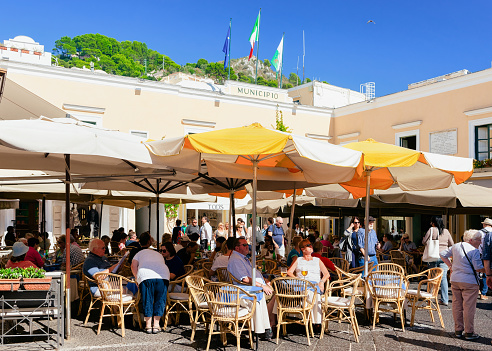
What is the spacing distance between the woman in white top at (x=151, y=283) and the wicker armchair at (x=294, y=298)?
158 cm

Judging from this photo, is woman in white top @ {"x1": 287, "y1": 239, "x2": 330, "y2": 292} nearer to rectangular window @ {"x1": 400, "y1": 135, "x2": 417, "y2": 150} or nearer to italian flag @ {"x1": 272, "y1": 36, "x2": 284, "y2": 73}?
rectangular window @ {"x1": 400, "y1": 135, "x2": 417, "y2": 150}

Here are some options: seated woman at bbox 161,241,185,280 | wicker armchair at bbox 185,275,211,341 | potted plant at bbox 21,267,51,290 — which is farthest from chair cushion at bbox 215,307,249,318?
potted plant at bbox 21,267,51,290

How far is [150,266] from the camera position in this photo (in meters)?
7.17

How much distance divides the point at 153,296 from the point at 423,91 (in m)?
19.1

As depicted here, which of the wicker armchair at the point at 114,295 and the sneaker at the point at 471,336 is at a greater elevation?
the wicker armchair at the point at 114,295

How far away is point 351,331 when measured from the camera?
7477 millimetres

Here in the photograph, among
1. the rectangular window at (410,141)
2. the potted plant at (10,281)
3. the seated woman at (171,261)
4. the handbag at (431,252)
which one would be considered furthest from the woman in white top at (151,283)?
the rectangular window at (410,141)

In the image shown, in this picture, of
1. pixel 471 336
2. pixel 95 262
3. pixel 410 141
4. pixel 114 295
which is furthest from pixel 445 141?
pixel 114 295

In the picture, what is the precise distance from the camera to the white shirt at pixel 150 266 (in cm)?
712

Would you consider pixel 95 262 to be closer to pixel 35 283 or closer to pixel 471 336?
pixel 35 283

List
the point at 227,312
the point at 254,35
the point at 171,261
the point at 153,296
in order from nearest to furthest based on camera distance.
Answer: the point at 227,312 → the point at 153,296 → the point at 171,261 → the point at 254,35

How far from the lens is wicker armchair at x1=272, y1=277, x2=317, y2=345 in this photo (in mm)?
6781

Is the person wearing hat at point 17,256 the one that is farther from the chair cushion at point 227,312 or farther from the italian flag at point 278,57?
the italian flag at point 278,57

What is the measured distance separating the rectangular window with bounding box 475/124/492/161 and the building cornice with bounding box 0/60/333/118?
8519mm
